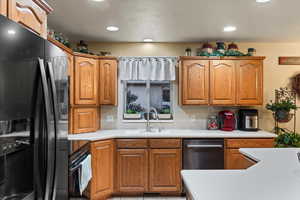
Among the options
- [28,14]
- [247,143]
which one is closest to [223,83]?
[247,143]

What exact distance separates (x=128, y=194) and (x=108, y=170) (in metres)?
0.53

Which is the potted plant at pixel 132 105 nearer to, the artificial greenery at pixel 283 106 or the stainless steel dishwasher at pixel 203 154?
the stainless steel dishwasher at pixel 203 154

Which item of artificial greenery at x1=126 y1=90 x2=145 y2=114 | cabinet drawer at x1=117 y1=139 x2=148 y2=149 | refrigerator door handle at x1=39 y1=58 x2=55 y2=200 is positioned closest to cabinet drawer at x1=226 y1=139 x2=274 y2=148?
cabinet drawer at x1=117 y1=139 x2=148 y2=149

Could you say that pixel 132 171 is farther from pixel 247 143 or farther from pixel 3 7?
pixel 3 7

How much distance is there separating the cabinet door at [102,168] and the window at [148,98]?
1007 millimetres

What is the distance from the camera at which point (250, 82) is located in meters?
3.95

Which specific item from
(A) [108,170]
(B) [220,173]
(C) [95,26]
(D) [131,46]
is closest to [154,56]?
(D) [131,46]

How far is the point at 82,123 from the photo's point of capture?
12.1 feet

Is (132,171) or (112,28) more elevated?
(112,28)

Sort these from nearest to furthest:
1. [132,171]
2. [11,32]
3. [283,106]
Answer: [11,32] < [132,171] < [283,106]

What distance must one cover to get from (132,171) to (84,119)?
3.56ft

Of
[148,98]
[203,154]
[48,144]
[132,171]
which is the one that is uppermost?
[148,98]

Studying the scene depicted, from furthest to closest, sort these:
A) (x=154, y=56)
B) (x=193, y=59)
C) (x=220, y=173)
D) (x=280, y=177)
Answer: (x=154, y=56) < (x=193, y=59) < (x=220, y=173) < (x=280, y=177)

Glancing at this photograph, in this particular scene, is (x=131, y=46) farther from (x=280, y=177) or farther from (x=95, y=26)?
(x=280, y=177)
